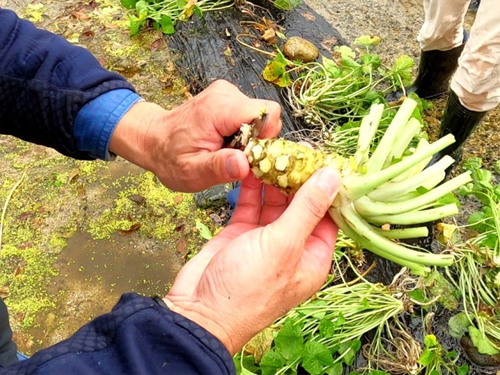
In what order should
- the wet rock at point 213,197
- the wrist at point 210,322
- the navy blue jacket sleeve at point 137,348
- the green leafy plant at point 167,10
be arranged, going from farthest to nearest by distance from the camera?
the green leafy plant at point 167,10 < the wet rock at point 213,197 < the wrist at point 210,322 < the navy blue jacket sleeve at point 137,348

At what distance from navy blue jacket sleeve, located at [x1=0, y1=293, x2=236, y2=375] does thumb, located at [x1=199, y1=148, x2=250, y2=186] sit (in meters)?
0.65

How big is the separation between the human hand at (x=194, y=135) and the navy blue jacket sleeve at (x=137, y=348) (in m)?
0.70

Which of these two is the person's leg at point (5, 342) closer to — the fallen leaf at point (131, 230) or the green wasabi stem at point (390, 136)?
the fallen leaf at point (131, 230)

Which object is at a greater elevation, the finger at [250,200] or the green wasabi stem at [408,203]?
the green wasabi stem at [408,203]

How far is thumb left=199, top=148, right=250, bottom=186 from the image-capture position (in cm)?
175

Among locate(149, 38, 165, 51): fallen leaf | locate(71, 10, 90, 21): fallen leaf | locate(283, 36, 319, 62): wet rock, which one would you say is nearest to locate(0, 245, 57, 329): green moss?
locate(149, 38, 165, 51): fallen leaf

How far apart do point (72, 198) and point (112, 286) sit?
0.86 metres

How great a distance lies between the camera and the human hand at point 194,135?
1.89m

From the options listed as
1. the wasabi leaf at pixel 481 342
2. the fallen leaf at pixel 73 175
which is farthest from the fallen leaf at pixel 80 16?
the wasabi leaf at pixel 481 342

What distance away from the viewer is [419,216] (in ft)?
5.96

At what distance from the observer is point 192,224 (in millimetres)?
3379

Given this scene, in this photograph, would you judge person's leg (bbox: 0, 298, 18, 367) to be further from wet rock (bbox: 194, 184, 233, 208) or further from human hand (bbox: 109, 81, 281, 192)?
wet rock (bbox: 194, 184, 233, 208)

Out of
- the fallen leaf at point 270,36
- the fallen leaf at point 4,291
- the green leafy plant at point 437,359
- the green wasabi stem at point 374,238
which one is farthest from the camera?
the fallen leaf at point 270,36

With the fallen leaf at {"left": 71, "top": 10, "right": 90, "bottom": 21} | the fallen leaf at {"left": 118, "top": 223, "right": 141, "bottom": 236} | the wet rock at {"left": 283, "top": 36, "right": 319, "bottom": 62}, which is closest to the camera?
the fallen leaf at {"left": 118, "top": 223, "right": 141, "bottom": 236}
